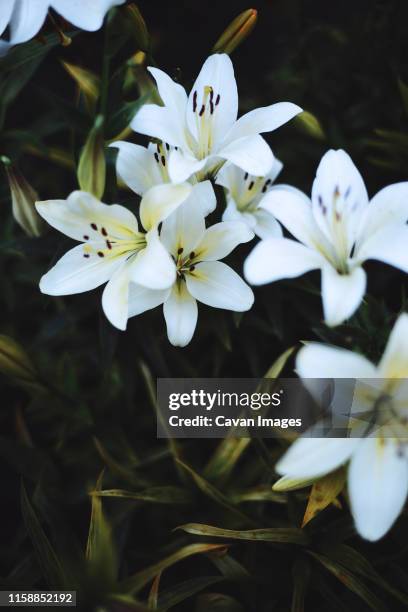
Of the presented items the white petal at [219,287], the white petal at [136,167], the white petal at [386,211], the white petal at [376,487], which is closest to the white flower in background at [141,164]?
the white petal at [136,167]

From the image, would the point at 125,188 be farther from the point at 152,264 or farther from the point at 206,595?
the point at 206,595

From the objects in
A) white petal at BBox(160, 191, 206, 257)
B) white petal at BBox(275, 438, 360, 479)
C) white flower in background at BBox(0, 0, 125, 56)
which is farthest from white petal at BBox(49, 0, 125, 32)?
white petal at BBox(275, 438, 360, 479)

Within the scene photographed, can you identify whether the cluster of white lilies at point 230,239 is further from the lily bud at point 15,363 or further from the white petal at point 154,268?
the lily bud at point 15,363

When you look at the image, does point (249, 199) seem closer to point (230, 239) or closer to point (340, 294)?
point (230, 239)

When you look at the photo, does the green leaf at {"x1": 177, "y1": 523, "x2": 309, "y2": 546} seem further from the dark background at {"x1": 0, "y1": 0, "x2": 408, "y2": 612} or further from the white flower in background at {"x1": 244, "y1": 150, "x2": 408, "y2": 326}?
the white flower in background at {"x1": 244, "y1": 150, "x2": 408, "y2": 326}

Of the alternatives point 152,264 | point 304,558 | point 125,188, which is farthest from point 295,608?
point 125,188
